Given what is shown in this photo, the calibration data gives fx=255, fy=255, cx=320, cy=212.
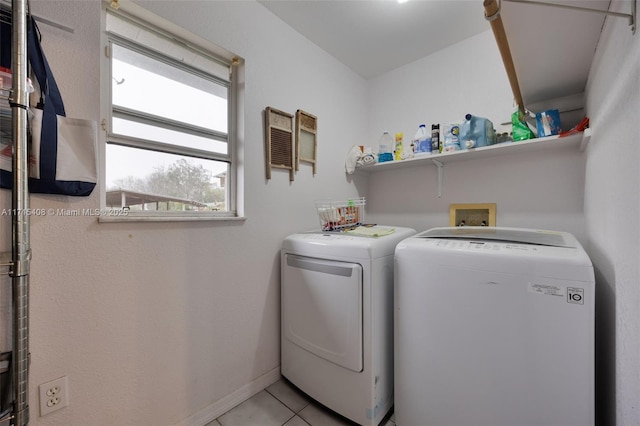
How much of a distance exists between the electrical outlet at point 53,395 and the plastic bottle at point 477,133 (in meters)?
2.44

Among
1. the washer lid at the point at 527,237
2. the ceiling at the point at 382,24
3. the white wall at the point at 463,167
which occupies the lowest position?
the washer lid at the point at 527,237

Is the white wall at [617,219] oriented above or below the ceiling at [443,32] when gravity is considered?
below

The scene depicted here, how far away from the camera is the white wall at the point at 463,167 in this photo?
168cm

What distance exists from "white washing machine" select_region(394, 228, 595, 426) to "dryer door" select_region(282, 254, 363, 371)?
0.70 ft

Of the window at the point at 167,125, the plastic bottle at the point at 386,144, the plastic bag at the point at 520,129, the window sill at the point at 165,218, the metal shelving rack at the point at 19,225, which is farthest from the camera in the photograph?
the plastic bottle at the point at 386,144

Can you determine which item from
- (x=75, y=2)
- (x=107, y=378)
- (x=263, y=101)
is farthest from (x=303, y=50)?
(x=107, y=378)

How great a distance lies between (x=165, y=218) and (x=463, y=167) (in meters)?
2.09

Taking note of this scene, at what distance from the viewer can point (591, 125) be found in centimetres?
127

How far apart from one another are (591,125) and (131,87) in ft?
7.56

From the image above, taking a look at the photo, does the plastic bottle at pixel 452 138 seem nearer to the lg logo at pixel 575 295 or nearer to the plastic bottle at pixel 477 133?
the plastic bottle at pixel 477 133

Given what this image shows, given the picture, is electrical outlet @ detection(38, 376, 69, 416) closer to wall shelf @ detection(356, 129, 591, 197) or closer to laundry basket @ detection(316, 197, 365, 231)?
laundry basket @ detection(316, 197, 365, 231)

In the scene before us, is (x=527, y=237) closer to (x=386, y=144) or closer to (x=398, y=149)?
(x=398, y=149)

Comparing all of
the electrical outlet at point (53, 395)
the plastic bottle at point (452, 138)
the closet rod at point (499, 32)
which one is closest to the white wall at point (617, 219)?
the closet rod at point (499, 32)

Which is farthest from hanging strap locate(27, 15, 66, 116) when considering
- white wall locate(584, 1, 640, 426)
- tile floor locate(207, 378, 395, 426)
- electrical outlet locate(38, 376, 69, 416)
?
white wall locate(584, 1, 640, 426)
